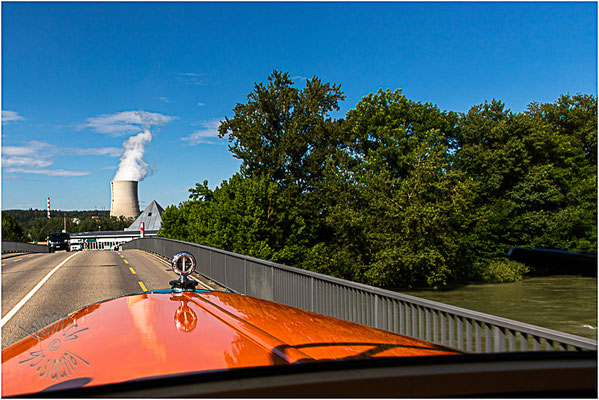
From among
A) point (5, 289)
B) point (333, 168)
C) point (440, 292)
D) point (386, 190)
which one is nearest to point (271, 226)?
point (333, 168)

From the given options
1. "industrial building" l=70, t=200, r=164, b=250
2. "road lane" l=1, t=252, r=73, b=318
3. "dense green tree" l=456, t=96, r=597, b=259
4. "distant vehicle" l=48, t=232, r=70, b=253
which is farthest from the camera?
"industrial building" l=70, t=200, r=164, b=250

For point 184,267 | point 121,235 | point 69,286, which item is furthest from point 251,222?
point 121,235

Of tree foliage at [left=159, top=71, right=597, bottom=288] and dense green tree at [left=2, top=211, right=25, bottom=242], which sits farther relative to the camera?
dense green tree at [left=2, top=211, right=25, bottom=242]

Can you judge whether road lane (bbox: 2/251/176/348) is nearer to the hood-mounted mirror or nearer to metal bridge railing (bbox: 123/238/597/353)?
metal bridge railing (bbox: 123/238/597/353)

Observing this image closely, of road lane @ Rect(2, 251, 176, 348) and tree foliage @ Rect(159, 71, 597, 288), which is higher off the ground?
tree foliage @ Rect(159, 71, 597, 288)

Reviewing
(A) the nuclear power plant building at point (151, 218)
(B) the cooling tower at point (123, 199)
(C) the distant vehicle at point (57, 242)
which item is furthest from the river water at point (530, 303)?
(A) the nuclear power plant building at point (151, 218)

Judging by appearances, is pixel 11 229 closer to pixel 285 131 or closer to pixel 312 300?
pixel 285 131

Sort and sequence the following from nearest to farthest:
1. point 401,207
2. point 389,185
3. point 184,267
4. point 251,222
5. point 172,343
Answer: point 172,343 < point 184,267 < point 401,207 < point 389,185 < point 251,222

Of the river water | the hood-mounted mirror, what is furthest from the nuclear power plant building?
the hood-mounted mirror
